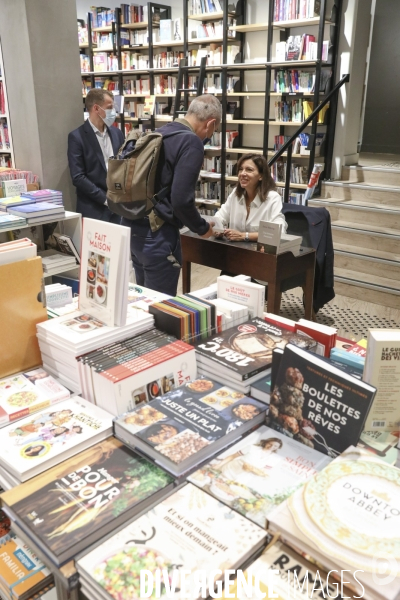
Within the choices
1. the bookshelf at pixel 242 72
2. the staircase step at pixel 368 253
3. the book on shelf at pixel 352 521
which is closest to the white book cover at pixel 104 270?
the book on shelf at pixel 352 521

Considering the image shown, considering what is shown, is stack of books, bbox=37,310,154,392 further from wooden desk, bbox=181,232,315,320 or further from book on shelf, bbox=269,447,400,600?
wooden desk, bbox=181,232,315,320

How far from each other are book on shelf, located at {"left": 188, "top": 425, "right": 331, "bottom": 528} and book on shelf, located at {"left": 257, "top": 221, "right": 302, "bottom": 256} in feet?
6.14

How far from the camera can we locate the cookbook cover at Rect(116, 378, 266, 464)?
117cm

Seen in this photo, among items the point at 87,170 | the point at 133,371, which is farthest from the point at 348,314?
the point at 133,371

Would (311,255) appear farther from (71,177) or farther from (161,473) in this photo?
(161,473)

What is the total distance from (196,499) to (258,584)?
221 mm

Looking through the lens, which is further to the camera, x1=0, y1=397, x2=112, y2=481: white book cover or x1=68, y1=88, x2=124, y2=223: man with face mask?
x1=68, y1=88, x2=124, y2=223: man with face mask

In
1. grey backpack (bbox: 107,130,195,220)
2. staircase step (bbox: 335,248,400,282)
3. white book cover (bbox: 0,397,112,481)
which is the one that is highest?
grey backpack (bbox: 107,130,195,220)

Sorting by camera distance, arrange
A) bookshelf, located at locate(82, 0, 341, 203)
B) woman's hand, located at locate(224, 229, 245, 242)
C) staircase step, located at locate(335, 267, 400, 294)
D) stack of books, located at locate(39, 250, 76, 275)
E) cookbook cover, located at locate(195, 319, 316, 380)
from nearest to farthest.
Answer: cookbook cover, located at locate(195, 319, 316, 380), stack of books, located at locate(39, 250, 76, 275), woman's hand, located at locate(224, 229, 245, 242), staircase step, located at locate(335, 267, 400, 294), bookshelf, located at locate(82, 0, 341, 203)

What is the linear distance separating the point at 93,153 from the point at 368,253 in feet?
8.80

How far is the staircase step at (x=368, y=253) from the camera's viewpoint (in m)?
4.54

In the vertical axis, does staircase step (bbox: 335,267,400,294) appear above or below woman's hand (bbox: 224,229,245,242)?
below

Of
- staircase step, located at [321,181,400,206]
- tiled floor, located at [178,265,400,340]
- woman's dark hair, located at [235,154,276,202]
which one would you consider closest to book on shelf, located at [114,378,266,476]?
woman's dark hair, located at [235,154,276,202]

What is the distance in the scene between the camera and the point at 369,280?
4.57 meters
